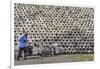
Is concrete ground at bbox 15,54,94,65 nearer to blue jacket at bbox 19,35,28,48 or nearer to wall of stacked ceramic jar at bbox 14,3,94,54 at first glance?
wall of stacked ceramic jar at bbox 14,3,94,54

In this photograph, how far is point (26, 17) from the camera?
Result: 2.45 metres

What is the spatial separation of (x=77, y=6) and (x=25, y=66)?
104cm

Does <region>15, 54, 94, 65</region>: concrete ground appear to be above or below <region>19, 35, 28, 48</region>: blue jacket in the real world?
below

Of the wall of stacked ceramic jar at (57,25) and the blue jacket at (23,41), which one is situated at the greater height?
the wall of stacked ceramic jar at (57,25)

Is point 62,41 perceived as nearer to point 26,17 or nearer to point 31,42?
point 31,42

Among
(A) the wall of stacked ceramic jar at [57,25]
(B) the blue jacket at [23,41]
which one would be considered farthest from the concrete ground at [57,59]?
(B) the blue jacket at [23,41]

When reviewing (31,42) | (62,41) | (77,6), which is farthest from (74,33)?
(31,42)

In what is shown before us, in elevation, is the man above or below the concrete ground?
above

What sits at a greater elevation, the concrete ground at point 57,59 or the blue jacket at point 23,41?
the blue jacket at point 23,41

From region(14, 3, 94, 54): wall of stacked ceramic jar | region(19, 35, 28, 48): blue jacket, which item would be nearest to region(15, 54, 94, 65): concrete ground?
region(14, 3, 94, 54): wall of stacked ceramic jar

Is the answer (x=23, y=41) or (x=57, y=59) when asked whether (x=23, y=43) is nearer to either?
(x=23, y=41)

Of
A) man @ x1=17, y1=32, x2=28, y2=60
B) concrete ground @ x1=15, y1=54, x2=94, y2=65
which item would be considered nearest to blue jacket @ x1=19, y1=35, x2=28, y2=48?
man @ x1=17, y1=32, x2=28, y2=60

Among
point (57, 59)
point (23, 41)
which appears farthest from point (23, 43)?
point (57, 59)

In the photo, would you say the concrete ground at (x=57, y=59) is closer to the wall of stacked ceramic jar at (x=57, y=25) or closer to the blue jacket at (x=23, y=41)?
the wall of stacked ceramic jar at (x=57, y=25)
